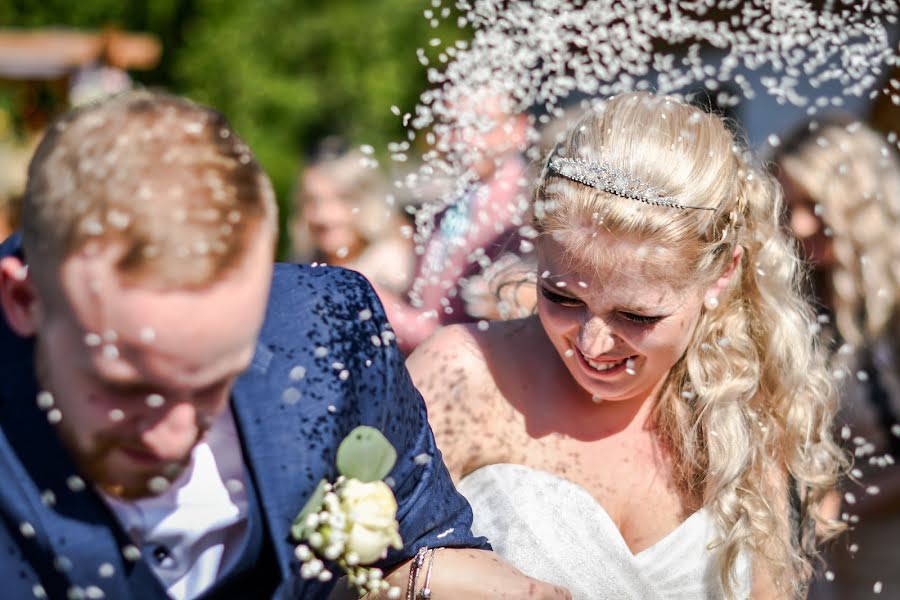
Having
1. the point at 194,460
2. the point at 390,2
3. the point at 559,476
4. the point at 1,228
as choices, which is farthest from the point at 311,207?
the point at 390,2

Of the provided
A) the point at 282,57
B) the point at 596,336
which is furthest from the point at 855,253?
the point at 282,57

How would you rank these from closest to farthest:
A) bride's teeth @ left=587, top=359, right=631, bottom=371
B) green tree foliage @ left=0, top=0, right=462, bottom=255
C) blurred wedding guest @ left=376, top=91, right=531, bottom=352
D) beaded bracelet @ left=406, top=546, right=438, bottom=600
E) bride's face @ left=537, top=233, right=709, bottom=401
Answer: beaded bracelet @ left=406, top=546, right=438, bottom=600
bride's face @ left=537, top=233, right=709, bottom=401
bride's teeth @ left=587, top=359, right=631, bottom=371
blurred wedding guest @ left=376, top=91, right=531, bottom=352
green tree foliage @ left=0, top=0, right=462, bottom=255

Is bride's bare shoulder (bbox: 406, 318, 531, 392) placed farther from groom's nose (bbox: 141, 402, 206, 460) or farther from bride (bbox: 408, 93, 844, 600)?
groom's nose (bbox: 141, 402, 206, 460)

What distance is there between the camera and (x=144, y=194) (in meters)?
1.54

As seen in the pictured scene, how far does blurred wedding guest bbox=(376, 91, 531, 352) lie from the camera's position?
394cm

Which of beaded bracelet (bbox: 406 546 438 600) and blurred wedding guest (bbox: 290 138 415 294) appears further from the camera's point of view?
blurred wedding guest (bbox: 290 138 415 294)

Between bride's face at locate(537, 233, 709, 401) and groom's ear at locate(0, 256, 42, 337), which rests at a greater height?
groom's ear at locate(0, 256, 42, 337)

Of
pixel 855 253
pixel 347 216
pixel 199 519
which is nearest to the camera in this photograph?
pixel 199 519

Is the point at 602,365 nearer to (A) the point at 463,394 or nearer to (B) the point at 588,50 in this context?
(A) the point at 463,394

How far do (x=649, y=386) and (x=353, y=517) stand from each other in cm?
124

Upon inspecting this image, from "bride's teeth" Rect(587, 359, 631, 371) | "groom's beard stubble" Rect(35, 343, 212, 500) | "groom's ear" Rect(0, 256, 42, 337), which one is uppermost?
"groom's ear" Rect(0, 256, 42, 337)

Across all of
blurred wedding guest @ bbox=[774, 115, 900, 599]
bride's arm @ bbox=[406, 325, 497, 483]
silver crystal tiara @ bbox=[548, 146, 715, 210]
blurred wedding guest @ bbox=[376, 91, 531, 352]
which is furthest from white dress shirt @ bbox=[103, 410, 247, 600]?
blurred wedding guest @ bbox=[774, 115, 900, 599]

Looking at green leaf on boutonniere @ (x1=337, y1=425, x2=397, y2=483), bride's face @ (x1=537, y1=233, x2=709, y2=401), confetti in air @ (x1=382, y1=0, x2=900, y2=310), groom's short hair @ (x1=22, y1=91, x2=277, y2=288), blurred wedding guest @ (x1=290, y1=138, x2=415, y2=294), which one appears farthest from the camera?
blurred wedding guest @ (x1=290, y1=138, x2=415, y2=294)

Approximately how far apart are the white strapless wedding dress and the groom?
0.52m
